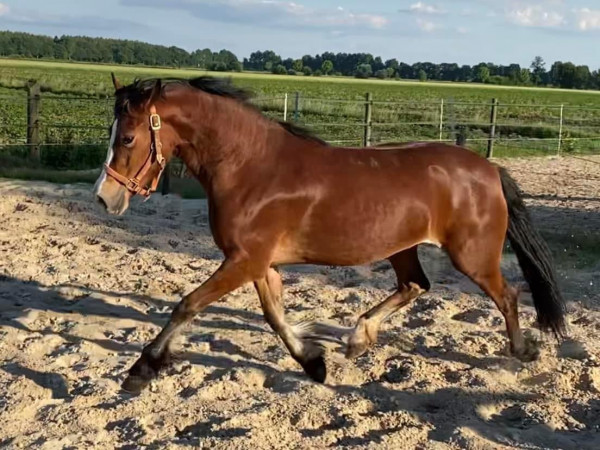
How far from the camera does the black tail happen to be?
494 centimetres

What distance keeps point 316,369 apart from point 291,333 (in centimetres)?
25

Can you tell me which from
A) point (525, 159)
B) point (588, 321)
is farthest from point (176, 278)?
point (525, 159)

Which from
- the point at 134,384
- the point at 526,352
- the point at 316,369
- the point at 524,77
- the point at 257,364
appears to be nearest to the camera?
the point at 134,384

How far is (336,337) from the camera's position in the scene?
17.1ft

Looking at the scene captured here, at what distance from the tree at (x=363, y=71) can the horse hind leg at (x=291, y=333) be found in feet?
378

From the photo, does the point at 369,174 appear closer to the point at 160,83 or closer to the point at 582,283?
the point at 160,83

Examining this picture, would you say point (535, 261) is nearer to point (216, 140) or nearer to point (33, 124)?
point (216, 140)

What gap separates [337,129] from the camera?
25.5 m

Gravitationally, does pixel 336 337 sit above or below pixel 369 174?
below

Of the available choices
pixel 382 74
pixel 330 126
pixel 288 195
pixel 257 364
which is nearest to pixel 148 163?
pixel 288 195

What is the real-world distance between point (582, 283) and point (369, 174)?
3.07 meters

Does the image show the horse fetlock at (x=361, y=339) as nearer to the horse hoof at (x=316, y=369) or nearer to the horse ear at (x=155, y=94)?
the horse hoof at (x=316, y=369)

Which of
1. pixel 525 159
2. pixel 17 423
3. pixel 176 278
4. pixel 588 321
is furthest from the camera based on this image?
pixel 525 159

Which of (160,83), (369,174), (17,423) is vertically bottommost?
(17,423)
